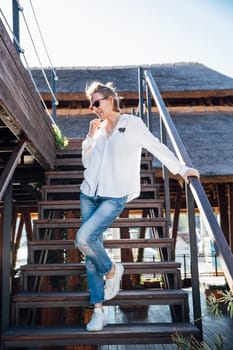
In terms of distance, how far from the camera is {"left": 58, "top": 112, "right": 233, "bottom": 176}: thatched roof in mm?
5676

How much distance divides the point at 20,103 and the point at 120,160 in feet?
2.58

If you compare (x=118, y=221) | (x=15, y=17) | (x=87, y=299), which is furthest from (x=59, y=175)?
(x=87, y=299)

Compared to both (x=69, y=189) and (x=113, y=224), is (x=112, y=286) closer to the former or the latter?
(x=113, y=224)

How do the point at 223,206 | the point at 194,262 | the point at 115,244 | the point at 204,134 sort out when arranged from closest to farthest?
the point at 194,262, the point at 115,244, the point at 204,134, the point at 223,206

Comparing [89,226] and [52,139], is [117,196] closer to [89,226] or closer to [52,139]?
[89,226]

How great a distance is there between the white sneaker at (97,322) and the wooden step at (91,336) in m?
0.03

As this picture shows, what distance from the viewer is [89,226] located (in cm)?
224

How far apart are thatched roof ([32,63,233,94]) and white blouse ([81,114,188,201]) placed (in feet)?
19.9

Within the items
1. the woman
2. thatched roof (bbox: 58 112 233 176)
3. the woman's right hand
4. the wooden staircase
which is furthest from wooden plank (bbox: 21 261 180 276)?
thatched roof (bbox: 58 112 233 176)

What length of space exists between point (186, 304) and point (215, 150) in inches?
154

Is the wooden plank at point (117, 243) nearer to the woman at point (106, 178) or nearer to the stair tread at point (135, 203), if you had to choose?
the stair tread at point (135, 203)

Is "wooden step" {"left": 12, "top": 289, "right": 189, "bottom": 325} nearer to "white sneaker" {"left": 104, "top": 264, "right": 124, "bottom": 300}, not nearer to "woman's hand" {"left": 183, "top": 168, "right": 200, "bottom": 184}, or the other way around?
"white sneaker" {"left": 104, "top": 264, "right": 124, "bottom": 300}

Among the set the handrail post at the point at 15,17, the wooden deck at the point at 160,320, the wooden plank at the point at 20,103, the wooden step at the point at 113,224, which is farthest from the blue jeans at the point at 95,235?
the wooden deck at the point at 160,320

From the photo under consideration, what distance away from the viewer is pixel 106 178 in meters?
2.35
